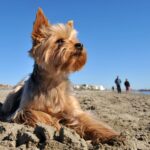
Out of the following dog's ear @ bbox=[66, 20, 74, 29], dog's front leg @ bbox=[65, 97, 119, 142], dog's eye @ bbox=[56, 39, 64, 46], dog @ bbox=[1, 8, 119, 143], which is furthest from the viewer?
dog's ear @ bbox=[66, 20, 74, 29]

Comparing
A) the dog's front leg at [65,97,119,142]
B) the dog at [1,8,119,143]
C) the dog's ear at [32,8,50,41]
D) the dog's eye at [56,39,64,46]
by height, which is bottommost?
the dog's front leg at [65,97,119,142]

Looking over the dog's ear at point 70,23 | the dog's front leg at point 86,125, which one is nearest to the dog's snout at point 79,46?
the dog's ear at point 70,23

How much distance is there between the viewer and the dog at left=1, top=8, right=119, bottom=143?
773 centimetres

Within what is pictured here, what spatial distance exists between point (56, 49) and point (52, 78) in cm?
→ 51

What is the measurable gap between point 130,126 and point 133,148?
2.64m

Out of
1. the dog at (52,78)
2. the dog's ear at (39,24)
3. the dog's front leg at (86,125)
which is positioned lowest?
the dog's front leg at (86,125)

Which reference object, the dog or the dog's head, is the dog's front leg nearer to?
the dog

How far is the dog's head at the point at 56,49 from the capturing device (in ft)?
25.8

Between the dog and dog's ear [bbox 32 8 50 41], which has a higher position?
dog's ear [bbox 32 8 50 41]

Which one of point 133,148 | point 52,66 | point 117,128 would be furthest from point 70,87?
point 133,148

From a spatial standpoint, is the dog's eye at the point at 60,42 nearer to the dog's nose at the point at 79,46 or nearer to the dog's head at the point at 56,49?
the dog's head at the point at 56,49

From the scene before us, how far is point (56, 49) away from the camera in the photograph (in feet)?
26.1

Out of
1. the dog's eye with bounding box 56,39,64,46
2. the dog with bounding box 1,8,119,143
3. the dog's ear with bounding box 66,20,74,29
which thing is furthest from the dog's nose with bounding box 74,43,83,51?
the dog's ear with bounding box 66,20,74,29

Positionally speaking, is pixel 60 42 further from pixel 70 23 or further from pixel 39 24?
pixel 70 23
